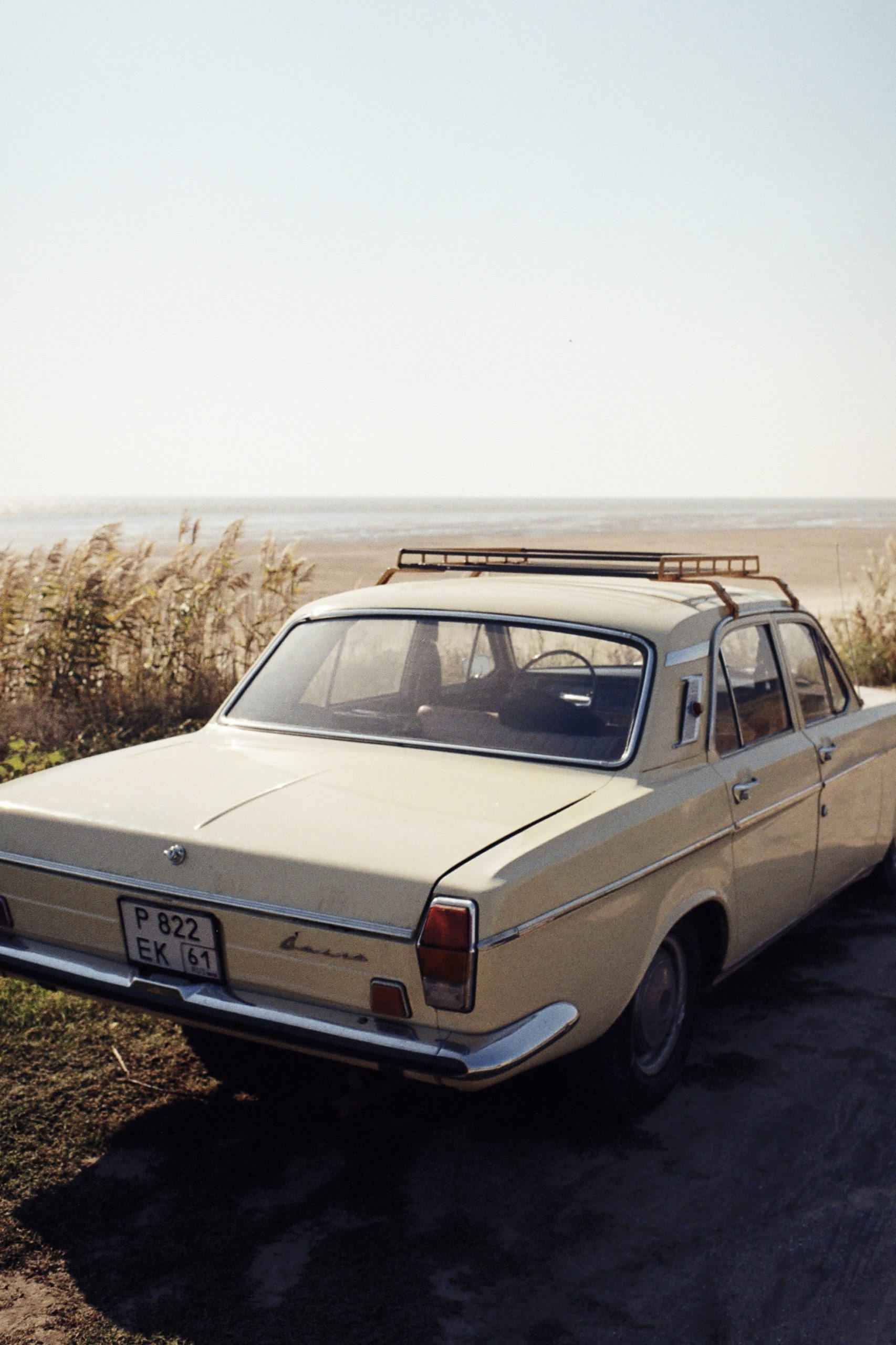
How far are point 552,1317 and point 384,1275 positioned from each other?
1.38ft

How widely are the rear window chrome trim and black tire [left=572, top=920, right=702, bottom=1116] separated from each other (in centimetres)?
66

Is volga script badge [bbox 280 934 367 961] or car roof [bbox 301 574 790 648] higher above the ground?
car roof [bbox 301 574 790 648]

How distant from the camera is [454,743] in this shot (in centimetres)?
390

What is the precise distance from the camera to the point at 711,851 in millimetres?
3797

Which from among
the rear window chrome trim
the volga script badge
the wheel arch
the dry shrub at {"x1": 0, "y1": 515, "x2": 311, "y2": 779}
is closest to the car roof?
the rear window chrome trim

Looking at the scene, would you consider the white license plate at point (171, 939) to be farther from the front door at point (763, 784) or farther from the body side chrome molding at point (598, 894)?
the front door at point (763, 784)

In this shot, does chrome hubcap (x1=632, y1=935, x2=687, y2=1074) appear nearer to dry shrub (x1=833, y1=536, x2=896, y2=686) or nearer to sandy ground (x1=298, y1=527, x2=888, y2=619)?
sandy ground (x1=298, y1=527, x2=888, y2=619)

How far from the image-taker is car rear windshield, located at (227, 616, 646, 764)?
12.5 feet

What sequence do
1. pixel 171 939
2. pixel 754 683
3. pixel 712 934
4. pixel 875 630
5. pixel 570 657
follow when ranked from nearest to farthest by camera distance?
pixel 171 939 < pixel 712 934 < pixel 754 683 < pixel 570 657 < pixel 875 630

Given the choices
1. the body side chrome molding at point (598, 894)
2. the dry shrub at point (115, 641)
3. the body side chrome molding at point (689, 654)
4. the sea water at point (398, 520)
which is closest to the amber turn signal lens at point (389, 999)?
the body side chrome molding at point (598, 894)

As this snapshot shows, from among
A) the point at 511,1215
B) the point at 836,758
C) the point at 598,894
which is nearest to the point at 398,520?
the point at 836,758

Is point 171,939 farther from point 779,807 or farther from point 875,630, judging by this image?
point 875,630

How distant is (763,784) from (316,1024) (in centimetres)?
196

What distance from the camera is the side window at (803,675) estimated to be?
4.87 metres
